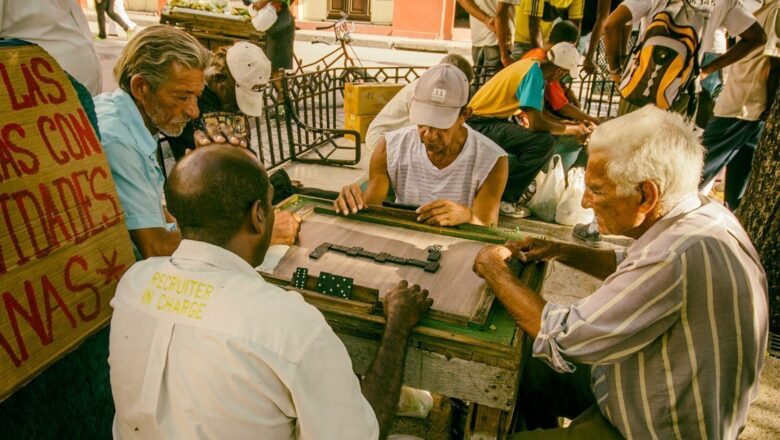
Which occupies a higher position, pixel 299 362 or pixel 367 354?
pixel 299 362

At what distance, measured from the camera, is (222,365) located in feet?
3.29

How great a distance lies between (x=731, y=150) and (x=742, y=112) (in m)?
0.36

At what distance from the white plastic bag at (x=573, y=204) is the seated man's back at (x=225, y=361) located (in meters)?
3.62

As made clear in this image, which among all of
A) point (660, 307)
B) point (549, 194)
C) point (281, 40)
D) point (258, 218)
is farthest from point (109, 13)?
point (660, 307)

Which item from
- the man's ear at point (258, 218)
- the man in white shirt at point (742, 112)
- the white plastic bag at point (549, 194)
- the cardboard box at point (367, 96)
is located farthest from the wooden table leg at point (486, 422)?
the cardboard box at point (367, 96)

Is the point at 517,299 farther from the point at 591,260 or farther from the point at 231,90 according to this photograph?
the point at 231,90

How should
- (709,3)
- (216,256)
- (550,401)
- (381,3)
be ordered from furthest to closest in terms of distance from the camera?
(381,3)
(709,3)
(550,401)
(216,256)

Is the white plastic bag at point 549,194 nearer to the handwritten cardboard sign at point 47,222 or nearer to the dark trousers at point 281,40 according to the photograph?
the handwritten cardboard sign at point 47,222

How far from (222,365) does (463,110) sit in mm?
2059

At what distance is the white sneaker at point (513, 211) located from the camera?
4602 millimetres

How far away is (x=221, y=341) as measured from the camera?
1.00m

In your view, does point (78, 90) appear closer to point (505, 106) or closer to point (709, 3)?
point (505, 106)

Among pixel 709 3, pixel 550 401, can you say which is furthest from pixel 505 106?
pixel 550 401

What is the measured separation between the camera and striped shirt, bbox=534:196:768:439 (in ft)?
4.40
